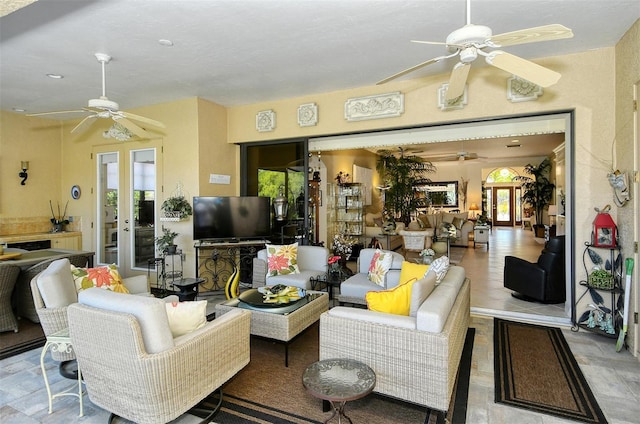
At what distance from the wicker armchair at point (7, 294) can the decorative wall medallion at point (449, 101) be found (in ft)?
17.8

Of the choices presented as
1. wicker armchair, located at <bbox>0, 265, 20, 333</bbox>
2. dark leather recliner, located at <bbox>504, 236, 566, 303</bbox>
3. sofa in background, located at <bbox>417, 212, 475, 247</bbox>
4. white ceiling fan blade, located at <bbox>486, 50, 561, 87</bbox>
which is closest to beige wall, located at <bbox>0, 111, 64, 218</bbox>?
wicker armchair, located at <bbox>0, 265, 20, 333</bbox>

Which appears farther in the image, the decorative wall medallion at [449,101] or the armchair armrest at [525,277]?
the armchair armrest at [525,277]

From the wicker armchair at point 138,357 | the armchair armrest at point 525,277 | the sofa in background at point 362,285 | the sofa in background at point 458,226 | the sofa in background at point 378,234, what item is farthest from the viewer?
the sofa in background at point 458,226

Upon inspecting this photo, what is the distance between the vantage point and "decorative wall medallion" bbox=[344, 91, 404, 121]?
4.76 meters

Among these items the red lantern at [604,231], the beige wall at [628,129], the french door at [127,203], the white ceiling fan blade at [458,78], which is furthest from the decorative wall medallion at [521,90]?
the french door at [127,203]

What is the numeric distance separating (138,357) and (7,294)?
10.0 ft

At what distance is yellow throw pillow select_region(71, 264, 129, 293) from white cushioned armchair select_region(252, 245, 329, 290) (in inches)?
72.8

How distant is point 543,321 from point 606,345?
0.73 meters

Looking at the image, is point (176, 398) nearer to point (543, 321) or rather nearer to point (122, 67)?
point (122, 67)

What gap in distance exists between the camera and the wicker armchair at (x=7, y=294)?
374cm

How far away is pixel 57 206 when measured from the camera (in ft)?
23.2

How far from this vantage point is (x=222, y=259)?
19.1ft

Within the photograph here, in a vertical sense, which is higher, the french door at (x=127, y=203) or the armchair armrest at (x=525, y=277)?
the french door at (x=127, y=203)

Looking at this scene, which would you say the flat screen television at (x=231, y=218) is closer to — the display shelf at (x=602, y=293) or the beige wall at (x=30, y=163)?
the beige wall at (x=30, y=163)
